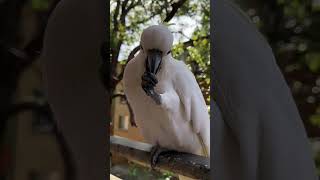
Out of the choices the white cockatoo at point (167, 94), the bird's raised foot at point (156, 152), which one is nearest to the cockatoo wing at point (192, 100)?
the white cockatoo at point (167, 94)

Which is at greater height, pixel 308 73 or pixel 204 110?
pixel 308 73

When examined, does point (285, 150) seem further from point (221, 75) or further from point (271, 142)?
point (221, 75)

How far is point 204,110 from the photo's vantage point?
1.14 m

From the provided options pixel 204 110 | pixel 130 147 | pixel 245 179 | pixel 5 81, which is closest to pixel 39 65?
pixel 5 81

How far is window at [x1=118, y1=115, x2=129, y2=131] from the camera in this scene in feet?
4.18

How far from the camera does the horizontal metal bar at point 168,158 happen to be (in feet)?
3.81

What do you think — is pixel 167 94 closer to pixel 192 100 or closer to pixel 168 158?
pixel 192 100

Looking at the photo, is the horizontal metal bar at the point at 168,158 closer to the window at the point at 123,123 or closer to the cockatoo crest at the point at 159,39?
the window at the point at 123,123

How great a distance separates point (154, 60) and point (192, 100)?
170 mm

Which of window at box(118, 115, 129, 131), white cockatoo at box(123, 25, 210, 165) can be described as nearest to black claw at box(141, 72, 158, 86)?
white cockatoo at box(123, 25, 210, 165)

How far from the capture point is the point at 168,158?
124 centimetres

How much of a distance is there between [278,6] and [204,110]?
14.5 inches

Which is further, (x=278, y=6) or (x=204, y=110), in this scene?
(x=204, y=110)

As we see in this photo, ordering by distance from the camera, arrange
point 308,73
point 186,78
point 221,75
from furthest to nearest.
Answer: point 186,78 < point 221,75 < point 308,73
